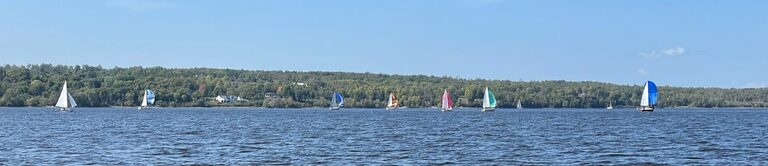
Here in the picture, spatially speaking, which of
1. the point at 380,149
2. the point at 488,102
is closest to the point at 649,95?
the point at 488,102

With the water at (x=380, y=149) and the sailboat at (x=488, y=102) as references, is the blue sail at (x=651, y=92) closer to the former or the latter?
the sailboat at (x=488, y=102)

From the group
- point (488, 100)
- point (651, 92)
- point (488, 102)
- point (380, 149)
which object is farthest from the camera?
point (488, 100)

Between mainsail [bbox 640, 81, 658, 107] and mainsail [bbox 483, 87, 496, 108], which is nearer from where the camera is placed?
mainsail [bbox 640, 81, 658, 107]

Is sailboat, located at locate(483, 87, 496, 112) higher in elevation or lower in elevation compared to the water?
higher

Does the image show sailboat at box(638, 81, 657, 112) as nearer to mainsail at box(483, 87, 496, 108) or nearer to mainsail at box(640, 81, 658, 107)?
mainsail at box(640, 81, 658, 107)

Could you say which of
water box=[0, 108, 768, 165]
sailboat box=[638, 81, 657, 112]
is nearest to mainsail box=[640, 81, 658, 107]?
sailboat box=[638, 81, 657, 112]

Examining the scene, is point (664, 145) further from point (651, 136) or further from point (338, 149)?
point (338, 149)

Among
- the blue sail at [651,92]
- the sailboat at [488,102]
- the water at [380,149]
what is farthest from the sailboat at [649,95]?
the water at [380,149]

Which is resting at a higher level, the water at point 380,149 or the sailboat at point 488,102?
the sailboat at point 488,102

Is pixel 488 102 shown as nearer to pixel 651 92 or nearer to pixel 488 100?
pixel 488 100

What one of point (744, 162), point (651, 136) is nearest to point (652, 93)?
point (651, 136)

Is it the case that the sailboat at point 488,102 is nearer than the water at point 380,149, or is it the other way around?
the water at point 380,149

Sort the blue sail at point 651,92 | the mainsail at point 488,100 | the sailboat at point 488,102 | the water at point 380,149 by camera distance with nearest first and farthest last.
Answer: the water at point 380,149, the blue sail at point 651,92, the sailboat at point 488,102, the mainsail at point 488,100

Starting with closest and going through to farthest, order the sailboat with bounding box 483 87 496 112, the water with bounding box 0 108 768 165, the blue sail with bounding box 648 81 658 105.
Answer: the water with bounding box 0 108 768 165
the blue sail with bounding box 648 81 658 105
the sailboat with bounding box 483 87 496 112
